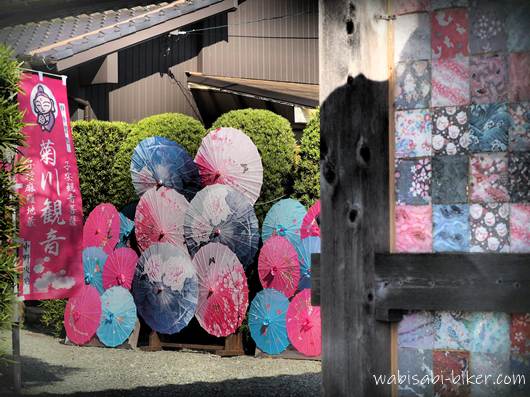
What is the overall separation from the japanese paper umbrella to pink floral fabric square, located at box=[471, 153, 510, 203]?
5.38 metres

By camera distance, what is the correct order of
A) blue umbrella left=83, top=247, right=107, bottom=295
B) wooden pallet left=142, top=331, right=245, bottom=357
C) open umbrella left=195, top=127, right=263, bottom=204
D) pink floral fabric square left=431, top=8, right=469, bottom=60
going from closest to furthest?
pink floral fabric square left=431, top=8, right=469, bottom=60 < wooden pallet left=142, top=331, right=245, bottom=357 < open umbrella left=195, top=127, right=263, bottom=204 < blue umbrella left=83, top=247, right=107, bottom=295

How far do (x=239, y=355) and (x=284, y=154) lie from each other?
8.23 ft

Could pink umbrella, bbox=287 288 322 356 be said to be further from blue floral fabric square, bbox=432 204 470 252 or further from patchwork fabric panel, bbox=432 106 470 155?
patchwork fabric panel, bbox=432 106 470 155

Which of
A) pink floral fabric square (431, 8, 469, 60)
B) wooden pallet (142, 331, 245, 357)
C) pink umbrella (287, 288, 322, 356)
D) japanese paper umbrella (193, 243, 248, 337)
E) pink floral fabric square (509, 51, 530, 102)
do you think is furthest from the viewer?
wooden pallet (142, 331, 245, 357)

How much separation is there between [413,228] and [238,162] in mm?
5579

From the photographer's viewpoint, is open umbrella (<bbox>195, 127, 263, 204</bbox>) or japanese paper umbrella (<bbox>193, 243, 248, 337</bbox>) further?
open umbrella (<bbox>195, 127, 263, 204</bbox>)

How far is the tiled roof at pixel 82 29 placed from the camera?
42.7 ft

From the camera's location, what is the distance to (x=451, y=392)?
4922 mm

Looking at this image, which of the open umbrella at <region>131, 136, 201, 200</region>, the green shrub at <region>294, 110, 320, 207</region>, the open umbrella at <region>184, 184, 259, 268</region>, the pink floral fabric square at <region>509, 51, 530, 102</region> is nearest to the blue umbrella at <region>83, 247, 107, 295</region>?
the open umbrella at <region>131, 136, 201, 200</region>

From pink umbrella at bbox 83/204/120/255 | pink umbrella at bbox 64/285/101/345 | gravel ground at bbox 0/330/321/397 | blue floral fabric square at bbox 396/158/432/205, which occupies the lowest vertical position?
gravel ground at bbox 0/330/321/397

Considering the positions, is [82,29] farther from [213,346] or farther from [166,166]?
[213,346]

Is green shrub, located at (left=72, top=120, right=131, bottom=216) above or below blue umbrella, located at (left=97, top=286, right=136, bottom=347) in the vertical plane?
above

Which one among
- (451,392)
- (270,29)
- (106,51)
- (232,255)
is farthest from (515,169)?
(270,29)

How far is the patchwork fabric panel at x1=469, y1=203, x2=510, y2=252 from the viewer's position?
483 cm
